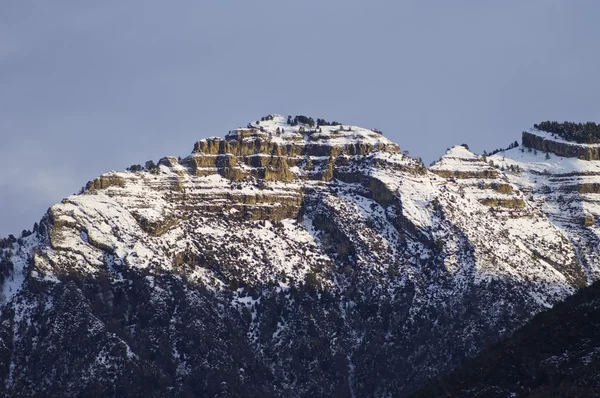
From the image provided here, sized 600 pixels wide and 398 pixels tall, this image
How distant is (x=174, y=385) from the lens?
196125 mm

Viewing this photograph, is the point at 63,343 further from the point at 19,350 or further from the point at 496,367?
the point at 496,367

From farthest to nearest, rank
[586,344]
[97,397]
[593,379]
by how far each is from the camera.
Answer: [97,397], [586,344], [593,379]

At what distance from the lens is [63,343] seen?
199000 millimetres

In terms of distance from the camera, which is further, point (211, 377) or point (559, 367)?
point (211, 377)

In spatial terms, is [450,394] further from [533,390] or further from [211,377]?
[211,377]

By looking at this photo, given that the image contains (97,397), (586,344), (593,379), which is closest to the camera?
(593,379)

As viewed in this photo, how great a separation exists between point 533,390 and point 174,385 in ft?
303

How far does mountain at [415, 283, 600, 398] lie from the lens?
359ft

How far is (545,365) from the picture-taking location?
114250mm

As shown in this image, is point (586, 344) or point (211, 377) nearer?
point (586, 344)

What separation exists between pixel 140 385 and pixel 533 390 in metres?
91.8

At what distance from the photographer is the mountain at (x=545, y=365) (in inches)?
4309

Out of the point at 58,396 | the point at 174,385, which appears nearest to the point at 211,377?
the point at 174,385

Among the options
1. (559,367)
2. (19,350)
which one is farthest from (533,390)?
(19,350)
